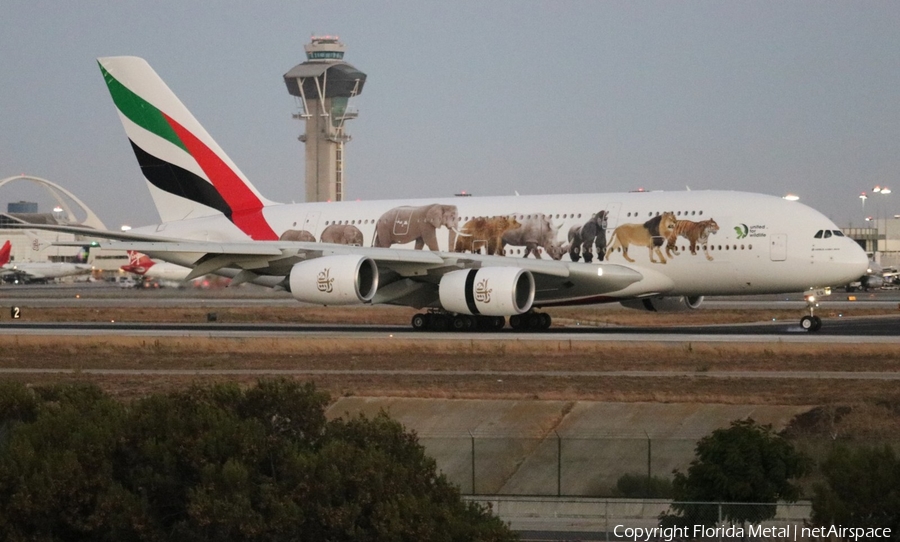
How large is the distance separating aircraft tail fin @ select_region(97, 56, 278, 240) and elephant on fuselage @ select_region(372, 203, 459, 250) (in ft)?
12.5

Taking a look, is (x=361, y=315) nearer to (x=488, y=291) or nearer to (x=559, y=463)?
(x=488, y=291)

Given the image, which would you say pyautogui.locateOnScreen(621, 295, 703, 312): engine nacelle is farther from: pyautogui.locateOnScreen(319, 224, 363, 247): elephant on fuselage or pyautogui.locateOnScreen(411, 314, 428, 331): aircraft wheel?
pyautogui.locateOnScreen(319, 224, 363, 247): elephant on fuselage

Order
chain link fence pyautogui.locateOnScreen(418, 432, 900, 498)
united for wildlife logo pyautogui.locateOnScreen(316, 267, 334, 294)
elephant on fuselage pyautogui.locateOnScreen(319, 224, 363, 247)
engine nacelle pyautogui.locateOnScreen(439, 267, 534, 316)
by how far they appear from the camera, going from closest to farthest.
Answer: chain link fence pyautogui.locateOnScreen(418, 432, 900, 498), engine nacelle pyautogui.locateOnScreen(439, 267, 534, 316), united for wildlife logo pyautogui.locateOnScreen(316, 267, 334, 294), elephant on fuselage pyautogui.locateOnScreen(319, 224, 363, 247)

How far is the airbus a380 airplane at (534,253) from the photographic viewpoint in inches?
1270

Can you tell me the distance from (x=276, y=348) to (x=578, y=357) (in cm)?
763

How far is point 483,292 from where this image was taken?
32.1 metres

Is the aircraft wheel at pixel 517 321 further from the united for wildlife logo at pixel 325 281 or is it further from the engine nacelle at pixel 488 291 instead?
the united for wildlife logo at pixel 325 281

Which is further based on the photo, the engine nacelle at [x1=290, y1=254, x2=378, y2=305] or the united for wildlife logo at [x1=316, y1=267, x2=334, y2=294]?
the united for wildlife logo at [x1=316, y1=267, x2=334, y2=294]

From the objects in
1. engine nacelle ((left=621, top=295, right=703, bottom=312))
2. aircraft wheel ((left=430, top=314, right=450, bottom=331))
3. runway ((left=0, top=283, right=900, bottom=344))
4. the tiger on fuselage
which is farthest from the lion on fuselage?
aircraft wheel ((left=430, top=314, right=450, bottom=331))

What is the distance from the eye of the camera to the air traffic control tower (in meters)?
153

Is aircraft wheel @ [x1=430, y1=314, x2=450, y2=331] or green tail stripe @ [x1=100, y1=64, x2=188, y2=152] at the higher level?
green tail stripe @ [x1=100, y1=64, x2=188, y2=152]

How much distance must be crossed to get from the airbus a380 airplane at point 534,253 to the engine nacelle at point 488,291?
0.12ft

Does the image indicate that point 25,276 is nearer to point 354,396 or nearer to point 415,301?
point 415,301

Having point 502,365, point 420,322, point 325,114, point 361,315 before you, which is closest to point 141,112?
point 420,322
